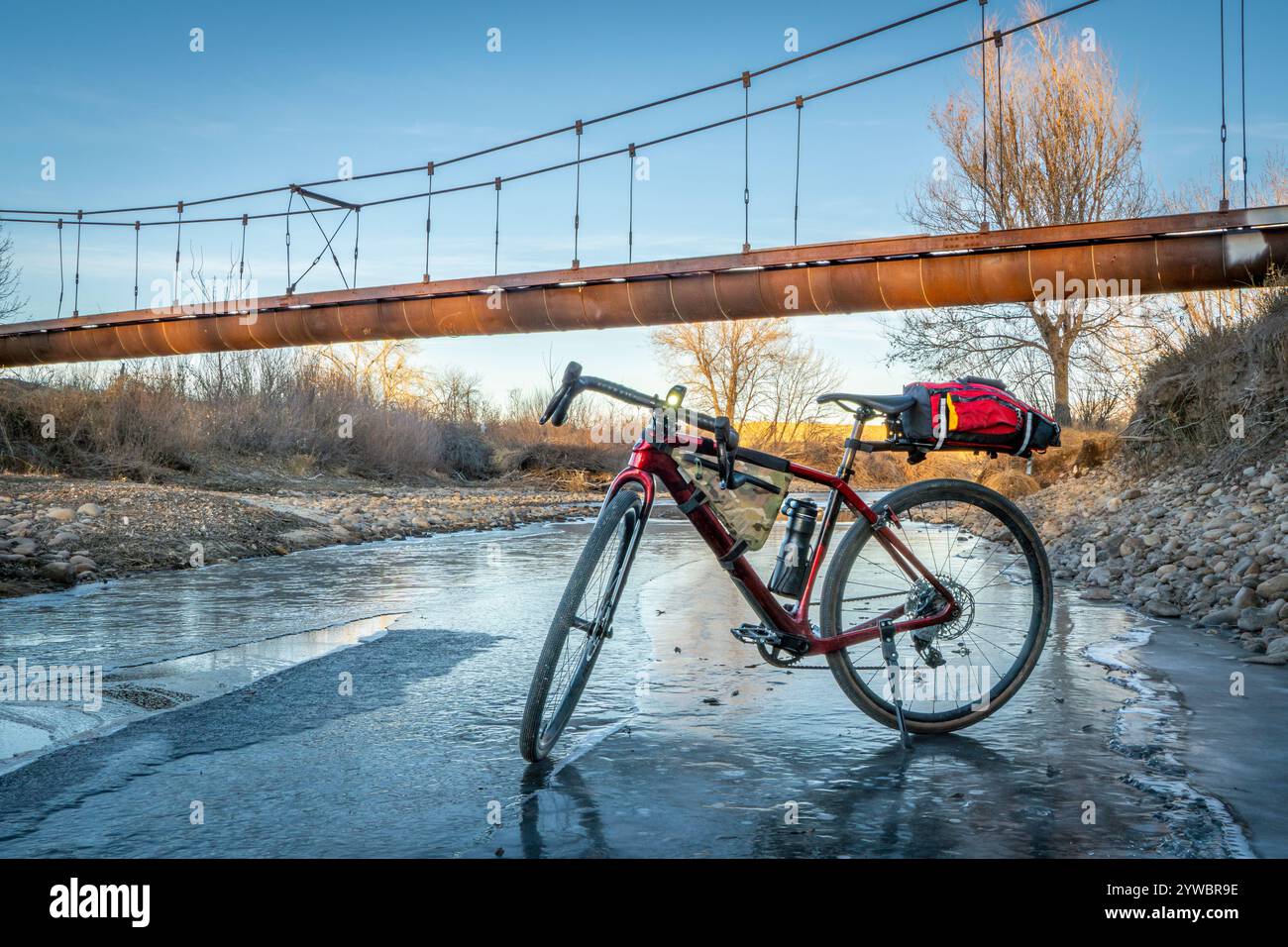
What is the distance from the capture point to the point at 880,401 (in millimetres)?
3992

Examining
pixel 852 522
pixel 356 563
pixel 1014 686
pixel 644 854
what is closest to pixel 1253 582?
pixel 1014 686

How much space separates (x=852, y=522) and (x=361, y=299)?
24.5m

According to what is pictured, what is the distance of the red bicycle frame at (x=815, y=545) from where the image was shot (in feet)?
12.0

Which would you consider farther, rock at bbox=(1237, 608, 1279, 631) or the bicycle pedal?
rock at bbox=(1237, 608, 1279, 631)

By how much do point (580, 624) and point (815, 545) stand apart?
1055mm

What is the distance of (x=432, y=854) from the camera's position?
2.64m

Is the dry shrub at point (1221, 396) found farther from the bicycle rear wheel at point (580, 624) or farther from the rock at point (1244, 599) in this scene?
the bicycle rear wheel at point (580, 624)

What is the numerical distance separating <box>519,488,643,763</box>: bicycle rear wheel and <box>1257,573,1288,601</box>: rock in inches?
177

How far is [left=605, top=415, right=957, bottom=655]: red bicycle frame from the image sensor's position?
144 inches

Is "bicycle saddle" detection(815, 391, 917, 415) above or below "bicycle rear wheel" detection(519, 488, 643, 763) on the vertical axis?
above

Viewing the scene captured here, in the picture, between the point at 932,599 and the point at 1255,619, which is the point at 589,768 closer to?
the point at 932,599

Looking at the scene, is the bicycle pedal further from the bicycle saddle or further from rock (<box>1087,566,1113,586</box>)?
rock (<box>1087,566,1113,586</box>)

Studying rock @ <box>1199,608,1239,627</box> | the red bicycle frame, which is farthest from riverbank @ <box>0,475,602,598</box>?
rock @ <box>1199,608,1239,627</box>
